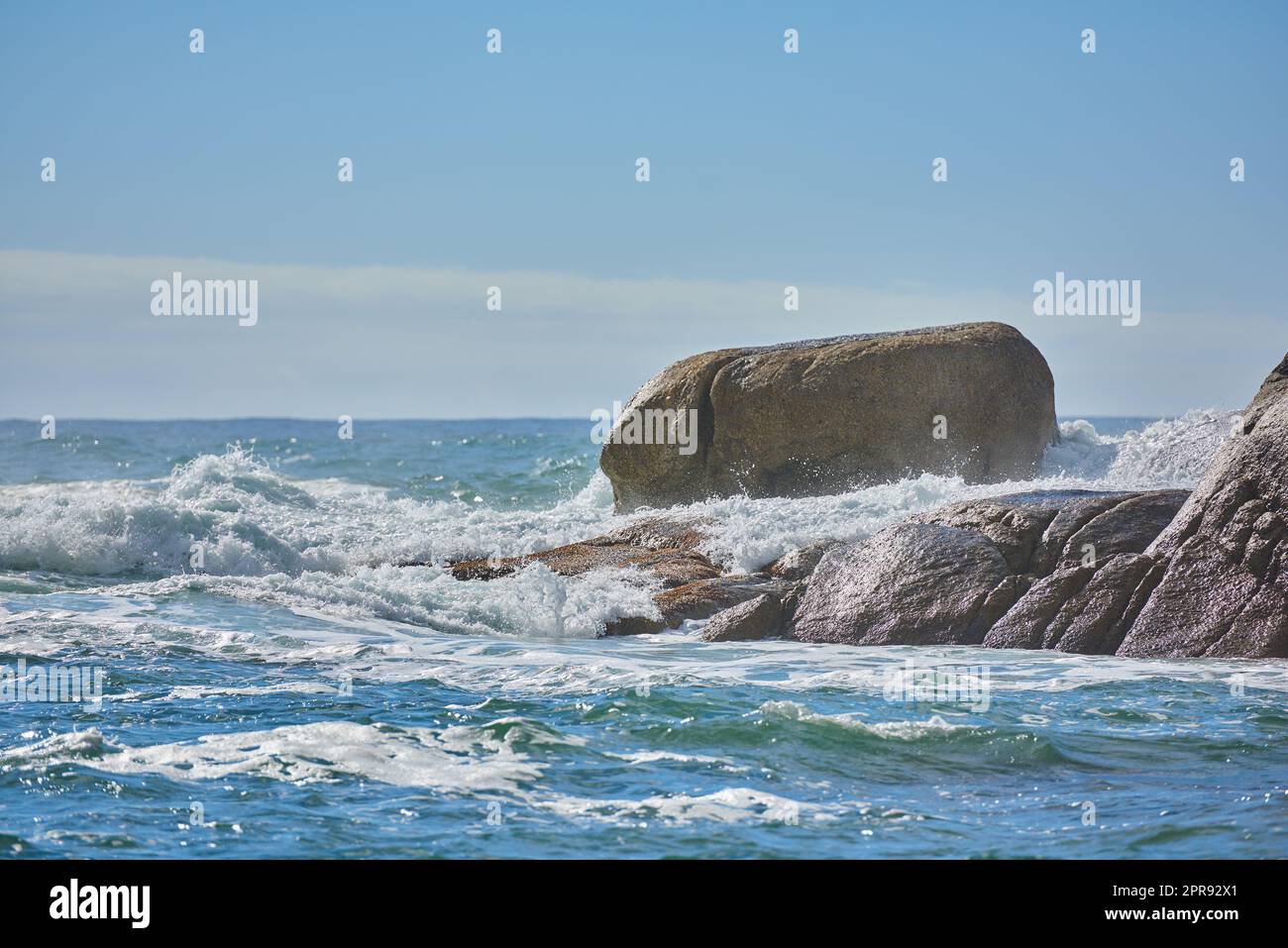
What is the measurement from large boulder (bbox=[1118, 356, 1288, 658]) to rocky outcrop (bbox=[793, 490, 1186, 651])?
308mm

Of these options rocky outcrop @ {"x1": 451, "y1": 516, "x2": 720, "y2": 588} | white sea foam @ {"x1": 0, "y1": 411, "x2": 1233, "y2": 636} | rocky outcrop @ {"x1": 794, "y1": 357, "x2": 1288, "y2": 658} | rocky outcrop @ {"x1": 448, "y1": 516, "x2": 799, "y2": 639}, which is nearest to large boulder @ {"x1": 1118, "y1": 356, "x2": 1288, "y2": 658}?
rocky outcrop @ {"x1": 794, "y1": 357, "x2": 1288, "y2": 658}

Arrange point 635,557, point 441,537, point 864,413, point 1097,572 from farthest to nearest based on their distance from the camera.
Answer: point 864,413, point 441,537, point 635,557, point 1097,572

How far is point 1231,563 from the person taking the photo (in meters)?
9.20

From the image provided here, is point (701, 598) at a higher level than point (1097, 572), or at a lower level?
lower

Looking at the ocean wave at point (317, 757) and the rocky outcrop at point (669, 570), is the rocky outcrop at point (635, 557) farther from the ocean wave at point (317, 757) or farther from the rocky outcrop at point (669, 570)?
the ocean wave at point (317, 757)

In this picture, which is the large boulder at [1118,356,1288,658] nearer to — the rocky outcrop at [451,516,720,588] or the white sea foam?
the white sea foam

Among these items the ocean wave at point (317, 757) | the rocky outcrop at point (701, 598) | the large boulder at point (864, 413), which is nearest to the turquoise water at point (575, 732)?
the ocean wave at point (317, 757)

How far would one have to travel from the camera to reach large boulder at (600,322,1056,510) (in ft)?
51.6

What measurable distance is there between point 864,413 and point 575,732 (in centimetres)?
944

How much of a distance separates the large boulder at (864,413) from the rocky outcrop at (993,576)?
189 inches

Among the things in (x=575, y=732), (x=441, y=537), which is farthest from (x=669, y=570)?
(x=575, y=732)

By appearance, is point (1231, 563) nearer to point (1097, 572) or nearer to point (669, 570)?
point (1097, 572)

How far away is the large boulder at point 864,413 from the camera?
619 inches
